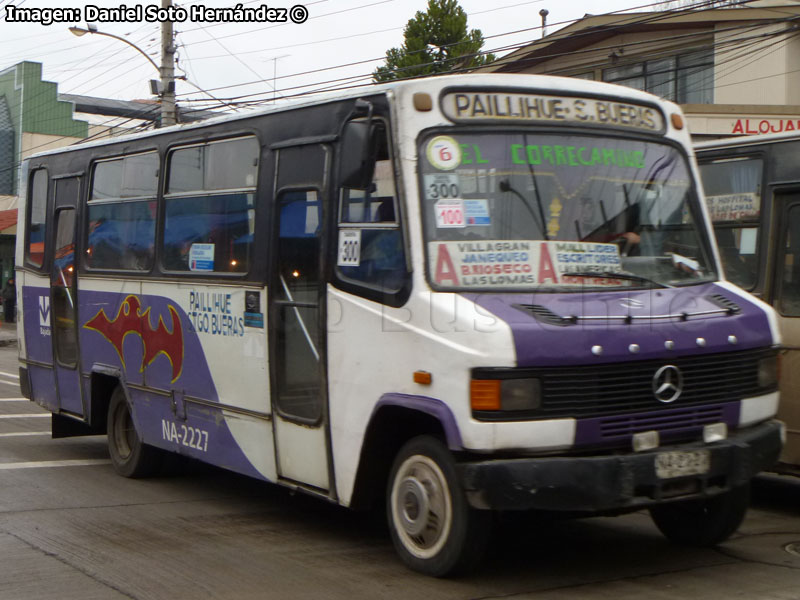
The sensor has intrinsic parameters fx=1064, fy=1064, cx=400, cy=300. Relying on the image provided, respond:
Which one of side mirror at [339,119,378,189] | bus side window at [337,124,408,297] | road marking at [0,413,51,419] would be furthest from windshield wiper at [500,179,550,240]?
road marking at [0,413,51,419]

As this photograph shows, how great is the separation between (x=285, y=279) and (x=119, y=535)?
2.06m

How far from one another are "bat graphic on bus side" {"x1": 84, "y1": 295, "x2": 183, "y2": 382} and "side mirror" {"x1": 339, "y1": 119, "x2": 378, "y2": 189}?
2760mm

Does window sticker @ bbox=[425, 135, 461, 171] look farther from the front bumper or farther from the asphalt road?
the asphalt road

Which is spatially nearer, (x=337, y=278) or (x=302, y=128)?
(x=337, y=278)

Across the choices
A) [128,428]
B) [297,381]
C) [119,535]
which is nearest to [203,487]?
[128,428]

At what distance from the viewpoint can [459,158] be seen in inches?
239

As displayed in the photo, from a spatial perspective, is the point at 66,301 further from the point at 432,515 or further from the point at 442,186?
the point at 432,515

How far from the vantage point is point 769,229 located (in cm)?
817

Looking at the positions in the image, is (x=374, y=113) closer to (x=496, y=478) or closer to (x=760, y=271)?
(x=496, y=478)

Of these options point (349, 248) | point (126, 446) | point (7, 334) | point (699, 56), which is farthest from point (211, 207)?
point (7, 334)

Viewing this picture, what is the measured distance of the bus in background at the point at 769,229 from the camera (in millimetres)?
7934

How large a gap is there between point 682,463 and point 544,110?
2.21 meters

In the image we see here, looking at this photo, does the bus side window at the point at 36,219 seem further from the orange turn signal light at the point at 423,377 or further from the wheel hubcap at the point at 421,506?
the orange turn signal light at the point at 423,377

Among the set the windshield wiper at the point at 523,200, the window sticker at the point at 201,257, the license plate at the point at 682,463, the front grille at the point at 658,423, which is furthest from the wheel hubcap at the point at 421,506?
the window sticker at the point at 201,257
